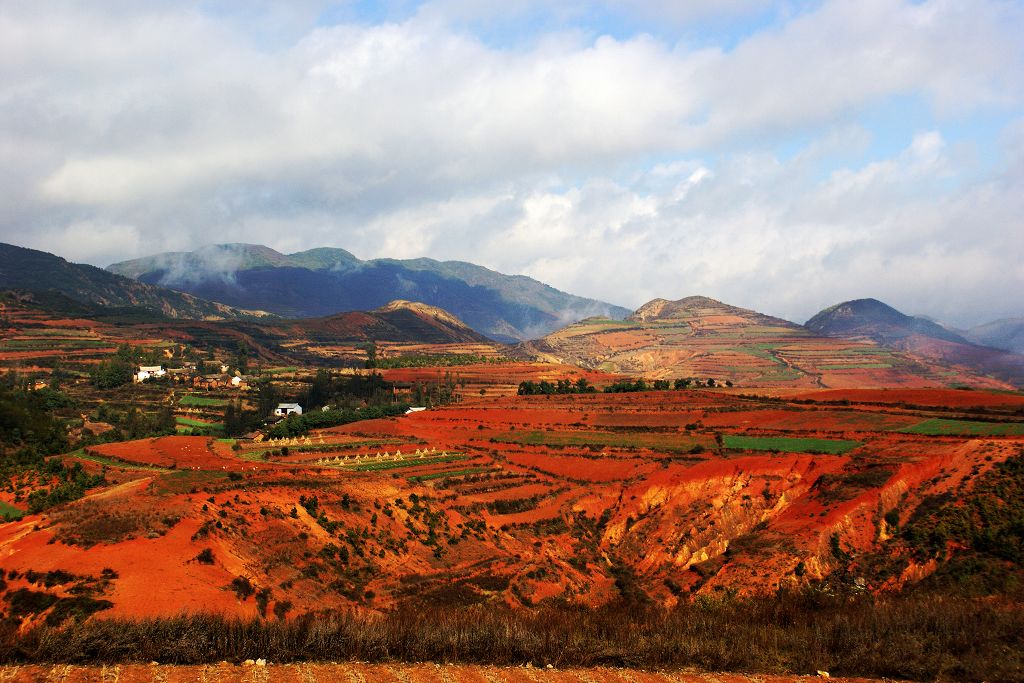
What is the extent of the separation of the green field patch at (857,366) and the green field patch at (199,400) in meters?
121

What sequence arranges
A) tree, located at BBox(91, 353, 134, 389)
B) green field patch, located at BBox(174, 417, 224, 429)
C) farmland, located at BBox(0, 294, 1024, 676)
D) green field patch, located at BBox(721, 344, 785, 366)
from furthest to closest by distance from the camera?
1. green field patch, located at BBox(721, 344, 785, 366)
2. tree, located at BBox(91, 353, 134, 389)
3. green field patch, located at BBox(174, 417, 224, 429)
4. farmland, located at BBox(0, 294, 1024, 676)

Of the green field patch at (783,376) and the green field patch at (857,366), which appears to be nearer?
the green field patch at (783,376)

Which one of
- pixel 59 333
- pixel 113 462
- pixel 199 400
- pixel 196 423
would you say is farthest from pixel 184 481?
pixel 59 333

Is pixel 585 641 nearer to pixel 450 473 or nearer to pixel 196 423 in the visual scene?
pixel 450 473

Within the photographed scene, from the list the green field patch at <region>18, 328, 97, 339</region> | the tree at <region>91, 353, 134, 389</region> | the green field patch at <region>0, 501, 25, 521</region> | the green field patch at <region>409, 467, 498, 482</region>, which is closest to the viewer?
the green field patch at <region>0, 501, 25, 521</region>

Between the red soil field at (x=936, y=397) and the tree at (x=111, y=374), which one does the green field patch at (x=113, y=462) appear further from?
the red soil field at (x=936, y=397)

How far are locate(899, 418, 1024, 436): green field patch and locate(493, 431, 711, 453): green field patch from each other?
18.0 metres

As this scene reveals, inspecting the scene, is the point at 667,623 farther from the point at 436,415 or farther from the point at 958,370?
the point at 958,370

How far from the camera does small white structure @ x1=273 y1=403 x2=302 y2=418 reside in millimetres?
98000

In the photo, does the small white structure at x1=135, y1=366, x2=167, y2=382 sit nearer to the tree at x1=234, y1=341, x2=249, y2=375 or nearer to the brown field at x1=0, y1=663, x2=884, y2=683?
the tree at x1=234, y1=341, x2=249, y2=375

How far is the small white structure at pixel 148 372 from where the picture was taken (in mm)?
119312

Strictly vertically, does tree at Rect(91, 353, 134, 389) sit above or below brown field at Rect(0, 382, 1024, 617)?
above

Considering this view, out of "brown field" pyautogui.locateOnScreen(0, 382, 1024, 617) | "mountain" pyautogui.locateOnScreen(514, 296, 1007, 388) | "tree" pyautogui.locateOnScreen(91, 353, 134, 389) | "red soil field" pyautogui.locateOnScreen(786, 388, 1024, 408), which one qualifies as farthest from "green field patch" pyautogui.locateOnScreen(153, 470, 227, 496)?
"mountain" pyautogui.locateOnScreen(514, 296, 1007, 388)

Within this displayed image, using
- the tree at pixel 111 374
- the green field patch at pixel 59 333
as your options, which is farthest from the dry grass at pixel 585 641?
the green field patch at pixel 59 333
